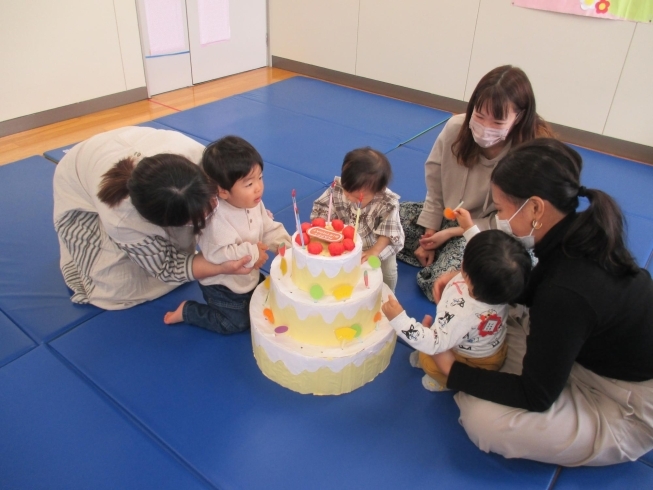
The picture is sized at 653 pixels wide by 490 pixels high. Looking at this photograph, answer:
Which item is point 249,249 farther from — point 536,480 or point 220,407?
point 536,480

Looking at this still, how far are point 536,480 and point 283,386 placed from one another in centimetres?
78

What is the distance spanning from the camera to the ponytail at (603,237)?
3.87ft

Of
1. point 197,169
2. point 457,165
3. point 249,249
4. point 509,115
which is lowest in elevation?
point 249,249

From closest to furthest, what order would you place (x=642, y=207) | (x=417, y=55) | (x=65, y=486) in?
(x=65, y=486)
(x=642, y=207)
(x=417, y=55)

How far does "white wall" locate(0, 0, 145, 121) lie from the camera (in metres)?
3.06

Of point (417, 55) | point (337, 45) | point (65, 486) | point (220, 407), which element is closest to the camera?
point (65, 486)

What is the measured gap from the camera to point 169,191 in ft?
4.59

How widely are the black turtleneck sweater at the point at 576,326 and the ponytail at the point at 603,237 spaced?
0.07ft

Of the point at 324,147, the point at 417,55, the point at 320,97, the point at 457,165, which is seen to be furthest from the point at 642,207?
the point at 320,97

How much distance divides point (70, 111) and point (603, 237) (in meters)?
3.54

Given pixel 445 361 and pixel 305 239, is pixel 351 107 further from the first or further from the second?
pixel 445 361

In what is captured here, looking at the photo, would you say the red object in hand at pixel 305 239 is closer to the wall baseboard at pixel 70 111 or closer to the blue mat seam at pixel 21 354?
the blue mat seam at pixel 21 354

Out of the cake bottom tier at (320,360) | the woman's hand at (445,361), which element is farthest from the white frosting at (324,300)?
the woman's hand at (445,361)

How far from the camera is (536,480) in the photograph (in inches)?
53.5
